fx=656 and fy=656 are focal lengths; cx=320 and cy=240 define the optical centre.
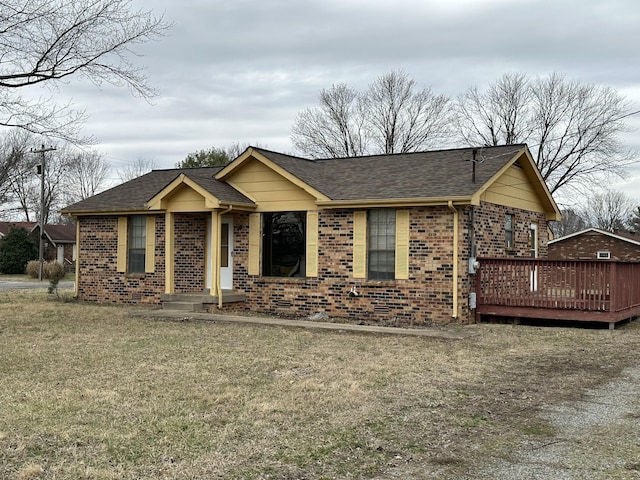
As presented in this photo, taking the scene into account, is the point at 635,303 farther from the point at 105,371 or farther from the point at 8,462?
the point at 8,462

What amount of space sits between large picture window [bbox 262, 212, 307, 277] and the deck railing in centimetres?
418

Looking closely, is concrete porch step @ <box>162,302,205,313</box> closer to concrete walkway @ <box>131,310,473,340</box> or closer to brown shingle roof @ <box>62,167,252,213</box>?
concrete walkway @ <box>131,310,473,340</box>

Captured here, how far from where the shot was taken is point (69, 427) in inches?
224

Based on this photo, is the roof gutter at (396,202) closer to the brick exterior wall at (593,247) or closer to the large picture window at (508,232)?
the large picture window at (508,232)

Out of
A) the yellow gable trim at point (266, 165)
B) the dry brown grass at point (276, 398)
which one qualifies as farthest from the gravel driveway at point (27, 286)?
the dry brown grass at point (276, 398)

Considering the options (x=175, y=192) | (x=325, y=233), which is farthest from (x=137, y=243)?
(x=325, y=233)

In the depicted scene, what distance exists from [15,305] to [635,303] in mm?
15265

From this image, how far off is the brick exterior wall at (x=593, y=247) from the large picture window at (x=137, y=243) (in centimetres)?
2400

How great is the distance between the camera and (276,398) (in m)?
6.87

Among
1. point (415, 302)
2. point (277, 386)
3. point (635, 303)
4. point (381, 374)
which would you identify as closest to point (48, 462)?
point (277, 386)

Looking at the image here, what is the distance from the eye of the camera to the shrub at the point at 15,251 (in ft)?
139

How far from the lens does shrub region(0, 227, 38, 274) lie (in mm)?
42281

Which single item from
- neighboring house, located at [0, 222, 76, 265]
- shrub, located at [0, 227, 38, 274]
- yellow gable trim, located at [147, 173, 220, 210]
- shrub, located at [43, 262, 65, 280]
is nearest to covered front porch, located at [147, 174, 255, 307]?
yellow gable trim, located at [147, 173, 220, 210]

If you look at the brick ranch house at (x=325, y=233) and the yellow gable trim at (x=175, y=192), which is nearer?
the brick ranch house at (x=325, y=233)
